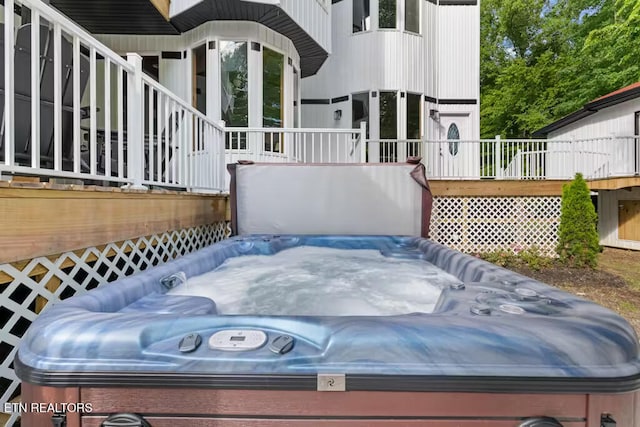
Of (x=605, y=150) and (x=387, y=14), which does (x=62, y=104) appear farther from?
(x=605, y=150)

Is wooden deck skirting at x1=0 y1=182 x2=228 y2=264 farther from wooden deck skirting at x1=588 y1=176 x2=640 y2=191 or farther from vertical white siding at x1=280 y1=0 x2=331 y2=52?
wooden deck skirting at x1=588 y1=176 x2=640 y2=191

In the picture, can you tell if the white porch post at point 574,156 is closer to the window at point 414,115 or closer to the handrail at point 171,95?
the window at point 414,115

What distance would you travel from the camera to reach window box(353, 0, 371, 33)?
9539 mm

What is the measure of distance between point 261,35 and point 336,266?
522 cm

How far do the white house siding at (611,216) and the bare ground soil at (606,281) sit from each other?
1.63m

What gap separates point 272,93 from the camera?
7309 millimetres

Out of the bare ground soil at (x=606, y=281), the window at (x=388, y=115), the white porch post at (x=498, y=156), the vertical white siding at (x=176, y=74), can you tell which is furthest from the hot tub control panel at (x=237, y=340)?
the window at (x=388, y=115)

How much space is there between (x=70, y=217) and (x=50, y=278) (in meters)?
0.29

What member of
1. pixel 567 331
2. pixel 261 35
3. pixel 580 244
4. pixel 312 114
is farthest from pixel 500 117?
pixel 567 331

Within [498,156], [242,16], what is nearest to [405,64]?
[498,156]

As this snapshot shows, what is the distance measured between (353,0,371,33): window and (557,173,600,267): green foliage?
5.99m

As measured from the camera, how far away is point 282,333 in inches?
45.3

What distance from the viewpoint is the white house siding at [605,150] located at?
7922mm

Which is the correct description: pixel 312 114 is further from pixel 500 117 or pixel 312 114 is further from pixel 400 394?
pixel 500 117
